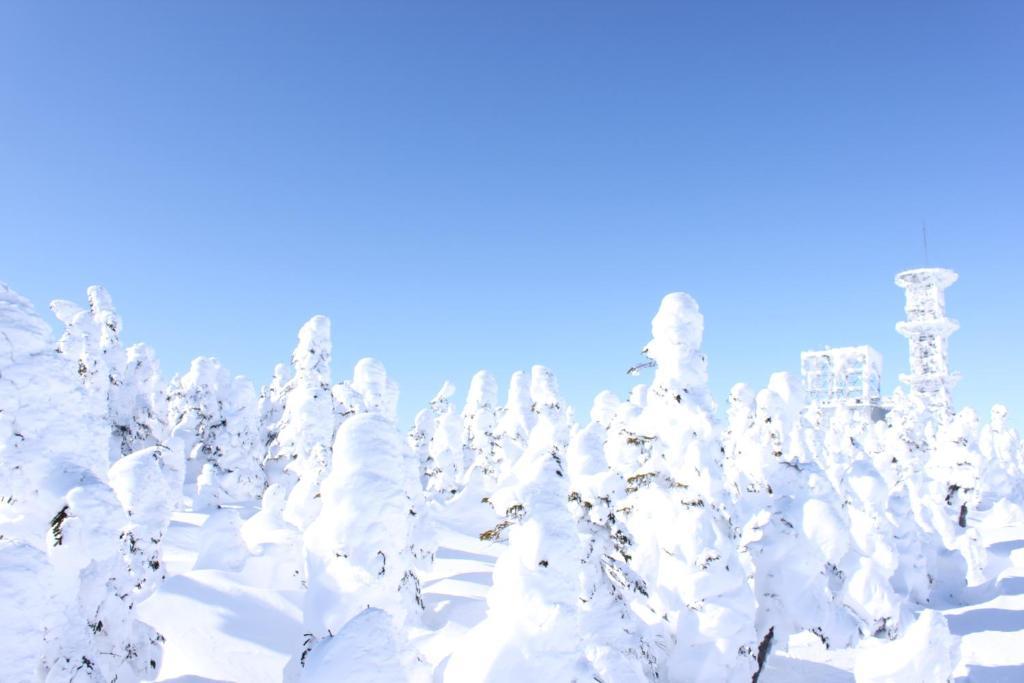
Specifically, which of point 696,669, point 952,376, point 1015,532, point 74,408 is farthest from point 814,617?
point 952,376

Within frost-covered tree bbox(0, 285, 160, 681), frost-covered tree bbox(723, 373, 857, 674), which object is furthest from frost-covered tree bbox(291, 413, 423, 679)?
frost-covered tree bbox(723, 373, 857, 674)

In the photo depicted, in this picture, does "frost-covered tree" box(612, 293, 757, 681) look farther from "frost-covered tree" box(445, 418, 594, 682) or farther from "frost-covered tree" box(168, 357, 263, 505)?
"frost-covered tree" box(168, 357, 263, 505)

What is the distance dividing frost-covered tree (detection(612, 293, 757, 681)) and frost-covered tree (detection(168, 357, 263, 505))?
2181 centimetres

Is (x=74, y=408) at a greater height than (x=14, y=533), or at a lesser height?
greater

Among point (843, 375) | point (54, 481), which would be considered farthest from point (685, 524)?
point (843, 375)

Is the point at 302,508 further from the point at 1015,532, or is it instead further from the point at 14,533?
the point at 1015,532

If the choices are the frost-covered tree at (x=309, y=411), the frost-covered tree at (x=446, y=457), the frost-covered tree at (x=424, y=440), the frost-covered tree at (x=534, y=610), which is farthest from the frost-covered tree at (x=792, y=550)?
the frost-covered tree at (x=424, y=440)

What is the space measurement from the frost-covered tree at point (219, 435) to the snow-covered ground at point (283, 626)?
7.00 metres

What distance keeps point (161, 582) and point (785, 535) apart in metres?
17.0

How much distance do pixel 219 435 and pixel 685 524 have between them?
1176 inches

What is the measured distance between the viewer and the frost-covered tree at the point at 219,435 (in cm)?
3334

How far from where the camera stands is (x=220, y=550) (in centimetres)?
2042

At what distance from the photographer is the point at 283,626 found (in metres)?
17.8

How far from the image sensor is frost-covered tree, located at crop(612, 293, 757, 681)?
13.6 metres
